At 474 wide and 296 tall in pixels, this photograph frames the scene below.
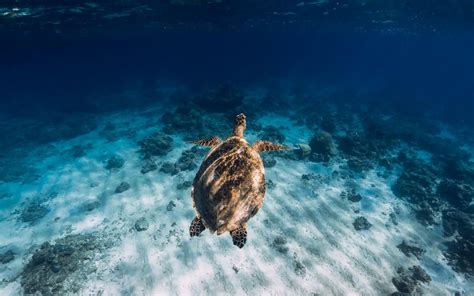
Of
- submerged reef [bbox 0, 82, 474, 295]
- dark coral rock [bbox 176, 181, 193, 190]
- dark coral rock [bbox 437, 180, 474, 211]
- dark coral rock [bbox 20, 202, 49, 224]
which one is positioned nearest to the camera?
submerged reef [bbox 0, 82, 474, 295]

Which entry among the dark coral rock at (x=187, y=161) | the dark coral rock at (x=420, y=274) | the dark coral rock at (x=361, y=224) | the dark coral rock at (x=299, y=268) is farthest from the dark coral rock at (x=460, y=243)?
the dark coral rock at (x=187, y=161)

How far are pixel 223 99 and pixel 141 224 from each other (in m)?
13.2

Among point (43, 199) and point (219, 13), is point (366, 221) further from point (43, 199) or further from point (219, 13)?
point (219, 13)

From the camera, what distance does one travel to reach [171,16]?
31953 mm

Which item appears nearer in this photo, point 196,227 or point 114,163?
point 196,227

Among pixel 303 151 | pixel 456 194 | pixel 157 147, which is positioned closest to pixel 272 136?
pixel 303 151

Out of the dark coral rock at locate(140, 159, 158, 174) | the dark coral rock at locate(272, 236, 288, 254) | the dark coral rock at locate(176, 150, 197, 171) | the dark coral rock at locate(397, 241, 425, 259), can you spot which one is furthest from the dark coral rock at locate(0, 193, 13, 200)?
the dark coral rock at locate(397, 241, 425, 259)

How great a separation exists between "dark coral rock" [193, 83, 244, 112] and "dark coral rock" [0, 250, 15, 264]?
51.5 ft

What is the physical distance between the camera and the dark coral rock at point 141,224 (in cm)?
1107

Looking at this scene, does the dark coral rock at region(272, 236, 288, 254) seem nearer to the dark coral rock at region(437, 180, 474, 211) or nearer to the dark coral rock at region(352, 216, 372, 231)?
the dark coral rock at region(352, 216, 372, 231)

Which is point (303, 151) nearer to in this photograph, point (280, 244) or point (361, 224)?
point (361, 224)

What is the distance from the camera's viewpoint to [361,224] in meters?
11.5

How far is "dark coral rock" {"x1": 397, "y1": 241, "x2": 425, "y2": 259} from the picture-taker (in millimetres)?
10441

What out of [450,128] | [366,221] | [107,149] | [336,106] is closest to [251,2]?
[336,106]
